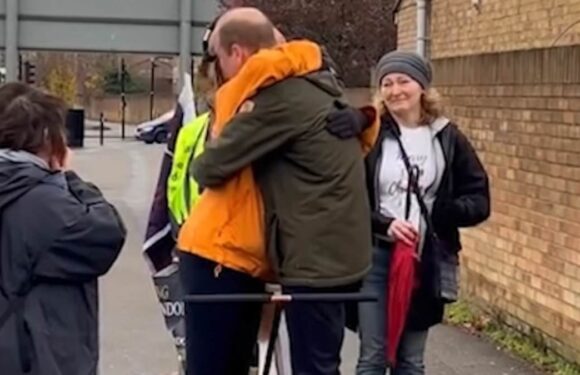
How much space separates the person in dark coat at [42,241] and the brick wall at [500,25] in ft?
14.7

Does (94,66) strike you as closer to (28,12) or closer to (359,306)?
(28,12)

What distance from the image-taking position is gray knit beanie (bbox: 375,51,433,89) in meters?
5.79

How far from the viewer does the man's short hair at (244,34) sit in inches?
185

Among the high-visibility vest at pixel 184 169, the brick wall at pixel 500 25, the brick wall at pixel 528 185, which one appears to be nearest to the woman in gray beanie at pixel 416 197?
the high-visibility vest at pixel 184 169

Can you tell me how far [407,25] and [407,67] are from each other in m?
8.75

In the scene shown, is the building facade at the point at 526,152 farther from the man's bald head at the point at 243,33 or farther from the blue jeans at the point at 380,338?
the man's bald head at the point at 243,33

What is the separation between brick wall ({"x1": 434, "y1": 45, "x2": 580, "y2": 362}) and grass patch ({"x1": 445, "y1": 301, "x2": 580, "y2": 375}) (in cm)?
8

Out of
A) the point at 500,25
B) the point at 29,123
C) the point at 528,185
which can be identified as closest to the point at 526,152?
the point at 528,185

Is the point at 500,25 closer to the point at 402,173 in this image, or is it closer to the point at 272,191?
the point at 402,173

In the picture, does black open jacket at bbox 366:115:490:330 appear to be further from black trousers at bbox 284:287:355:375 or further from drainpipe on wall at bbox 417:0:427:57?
drainpipe on wall at bbox 417:0:427:57

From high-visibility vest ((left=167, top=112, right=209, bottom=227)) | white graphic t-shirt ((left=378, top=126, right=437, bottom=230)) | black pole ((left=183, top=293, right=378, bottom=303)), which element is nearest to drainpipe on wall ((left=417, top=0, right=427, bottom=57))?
white graphic t-shirt ((left=378, top=126, right=437, bottom=230))

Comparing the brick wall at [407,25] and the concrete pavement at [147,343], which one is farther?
the brick wall at [407,25]

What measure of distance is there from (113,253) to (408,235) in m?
1.57

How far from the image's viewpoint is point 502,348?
8.71 metres
